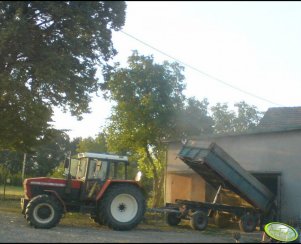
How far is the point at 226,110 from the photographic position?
5875 cm

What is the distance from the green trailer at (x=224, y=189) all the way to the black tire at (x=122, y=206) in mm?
2428

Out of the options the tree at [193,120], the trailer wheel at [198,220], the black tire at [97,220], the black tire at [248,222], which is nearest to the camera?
the black tire at [97,220]

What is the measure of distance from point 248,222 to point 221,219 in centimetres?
164

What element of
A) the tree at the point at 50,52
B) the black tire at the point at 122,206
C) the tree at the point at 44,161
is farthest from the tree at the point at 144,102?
the tree at the point at 44,161

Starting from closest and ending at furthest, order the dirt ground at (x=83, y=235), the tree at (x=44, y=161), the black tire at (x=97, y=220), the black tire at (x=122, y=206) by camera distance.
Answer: the dirt ground at (x=83, y=235)
the black tire at (x=122, y=206)
the black tire at (x=97, y=220)
the tree at (x=44, y=161)

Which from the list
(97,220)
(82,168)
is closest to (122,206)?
(97,220)

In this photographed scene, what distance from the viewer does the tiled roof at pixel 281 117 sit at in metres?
25.6

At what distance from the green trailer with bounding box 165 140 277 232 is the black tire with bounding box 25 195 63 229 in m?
4.88

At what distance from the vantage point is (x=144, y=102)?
30547 millimetres

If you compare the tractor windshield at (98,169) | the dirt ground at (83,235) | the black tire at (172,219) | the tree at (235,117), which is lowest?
the dirt ground at (83,235)

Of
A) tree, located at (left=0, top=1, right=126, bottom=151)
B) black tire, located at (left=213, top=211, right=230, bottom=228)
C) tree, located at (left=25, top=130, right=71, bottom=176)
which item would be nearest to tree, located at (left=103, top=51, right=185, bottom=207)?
tree, located at (left=0, top=1, right=126, bottom=151)

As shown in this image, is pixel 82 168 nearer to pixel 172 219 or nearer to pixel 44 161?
pixel 172 219

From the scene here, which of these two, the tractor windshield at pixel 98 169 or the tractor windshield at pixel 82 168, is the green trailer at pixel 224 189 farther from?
the tractor windshield at pixel 82 168

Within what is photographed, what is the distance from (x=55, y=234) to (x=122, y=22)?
11.7m
